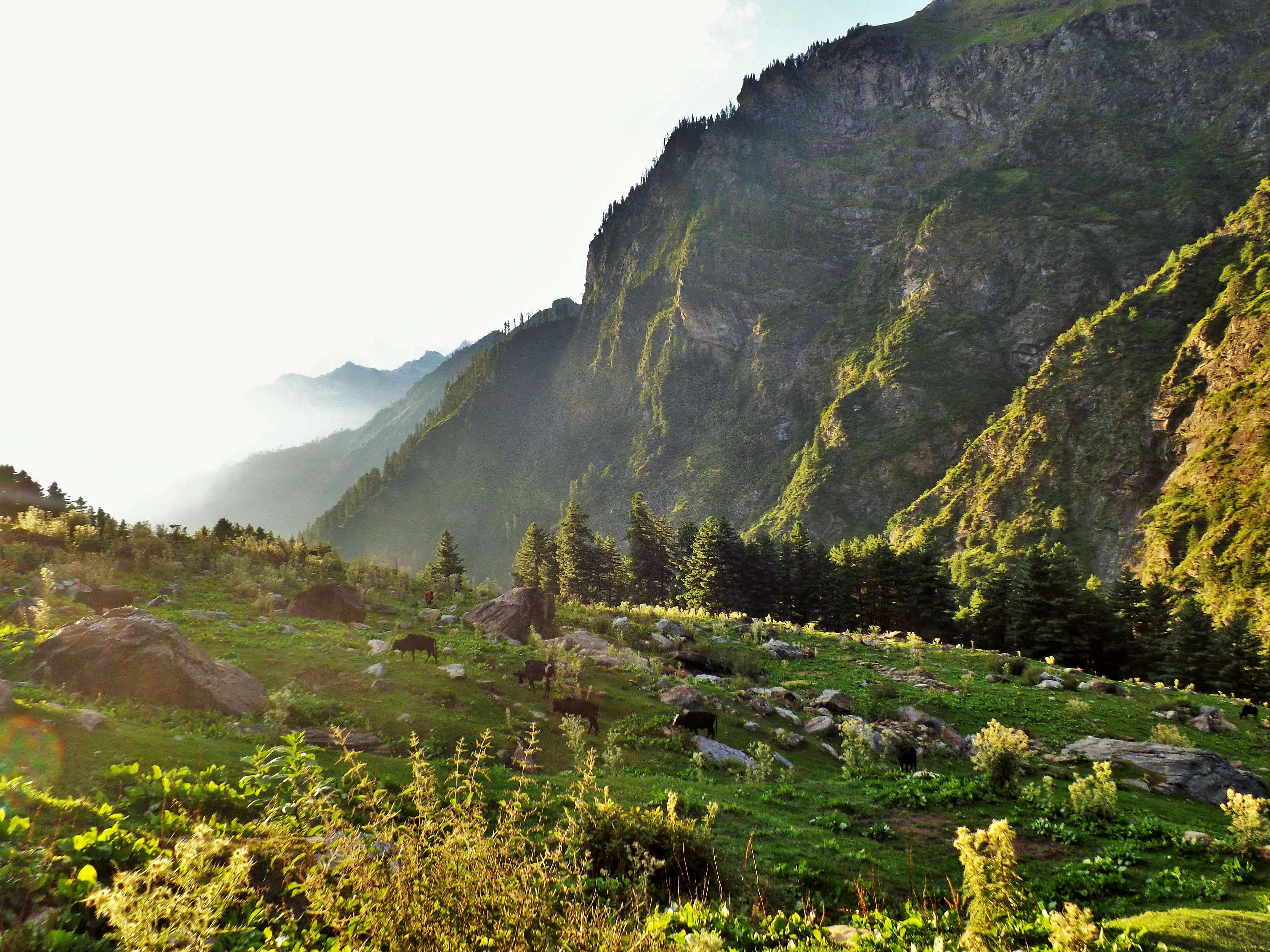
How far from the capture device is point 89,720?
8.05m

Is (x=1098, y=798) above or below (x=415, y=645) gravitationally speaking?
below

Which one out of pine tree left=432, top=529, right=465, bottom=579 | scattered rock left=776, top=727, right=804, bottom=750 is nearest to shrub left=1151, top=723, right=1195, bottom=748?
scattered rock left=776, top=727, right=804, bottom=750

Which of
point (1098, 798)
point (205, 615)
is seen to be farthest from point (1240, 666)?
point (205, 615)

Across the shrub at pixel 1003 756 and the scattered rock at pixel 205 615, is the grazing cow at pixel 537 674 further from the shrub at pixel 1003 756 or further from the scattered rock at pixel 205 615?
the shrub at pixel 1003 756

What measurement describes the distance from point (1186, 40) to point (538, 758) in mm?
263510

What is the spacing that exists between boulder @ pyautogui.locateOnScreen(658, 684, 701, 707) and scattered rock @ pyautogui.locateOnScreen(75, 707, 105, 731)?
13.6m

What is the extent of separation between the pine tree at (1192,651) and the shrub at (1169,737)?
975 inches

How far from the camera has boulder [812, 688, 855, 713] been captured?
66.9 ft

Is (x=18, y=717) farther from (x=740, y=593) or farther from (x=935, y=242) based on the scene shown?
(x=935, y=242)

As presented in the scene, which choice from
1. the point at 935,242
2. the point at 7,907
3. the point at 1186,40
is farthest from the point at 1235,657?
the point at 1186,40

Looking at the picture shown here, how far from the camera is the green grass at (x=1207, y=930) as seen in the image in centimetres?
523

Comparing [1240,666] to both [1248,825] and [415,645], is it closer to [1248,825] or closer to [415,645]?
[1248,825]

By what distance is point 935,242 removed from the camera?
166 meters

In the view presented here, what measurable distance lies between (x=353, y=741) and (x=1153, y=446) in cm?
12995
